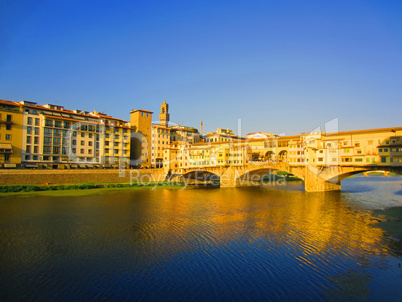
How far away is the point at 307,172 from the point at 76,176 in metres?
49.7

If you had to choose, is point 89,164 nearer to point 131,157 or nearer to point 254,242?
point 131,157

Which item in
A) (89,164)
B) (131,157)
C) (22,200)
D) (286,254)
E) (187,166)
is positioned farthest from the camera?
(131,157)

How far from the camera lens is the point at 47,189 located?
167ft

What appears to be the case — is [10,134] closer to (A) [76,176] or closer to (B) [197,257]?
(A) [76,176]

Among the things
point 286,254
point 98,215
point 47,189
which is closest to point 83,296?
point 286,254

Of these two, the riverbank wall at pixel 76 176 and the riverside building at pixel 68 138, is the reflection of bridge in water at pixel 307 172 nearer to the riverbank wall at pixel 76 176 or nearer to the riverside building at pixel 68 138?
the riverbank wall at pixel 76 176

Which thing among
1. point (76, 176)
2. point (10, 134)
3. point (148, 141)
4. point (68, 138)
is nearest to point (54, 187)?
point (76, 176)

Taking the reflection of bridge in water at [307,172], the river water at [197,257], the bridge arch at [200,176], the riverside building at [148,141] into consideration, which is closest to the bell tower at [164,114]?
the riverside building at [148,141]

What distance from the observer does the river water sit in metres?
12.9

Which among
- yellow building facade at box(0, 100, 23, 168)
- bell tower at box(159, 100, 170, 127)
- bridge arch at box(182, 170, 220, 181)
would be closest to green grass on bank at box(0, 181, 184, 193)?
yellow building facade at box(0, 100, 23, 168)

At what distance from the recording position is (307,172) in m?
51.8

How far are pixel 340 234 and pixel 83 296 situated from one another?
20.3 metres

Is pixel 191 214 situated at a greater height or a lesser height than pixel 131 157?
lesser

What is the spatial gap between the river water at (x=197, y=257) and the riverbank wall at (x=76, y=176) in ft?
76.3
